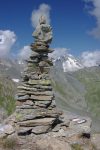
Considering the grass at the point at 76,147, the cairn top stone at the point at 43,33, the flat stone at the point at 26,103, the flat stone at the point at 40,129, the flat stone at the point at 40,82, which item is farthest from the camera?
the cairn top stone at the point at 43,33

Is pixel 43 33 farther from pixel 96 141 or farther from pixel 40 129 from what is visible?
pixel 96 141

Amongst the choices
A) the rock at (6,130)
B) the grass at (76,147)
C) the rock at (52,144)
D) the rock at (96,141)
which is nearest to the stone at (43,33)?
the rock at (6,130)

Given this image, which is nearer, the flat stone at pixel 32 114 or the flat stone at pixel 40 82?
the flat stone at pixel 32 114

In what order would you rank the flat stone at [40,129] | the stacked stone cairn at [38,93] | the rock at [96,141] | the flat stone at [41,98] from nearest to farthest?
the flat stone at [40,129], the stacked stone cairn at [38,93], the flat stone at [41,98], the rock at [96,141]

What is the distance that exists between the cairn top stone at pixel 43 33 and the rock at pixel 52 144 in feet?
34.2

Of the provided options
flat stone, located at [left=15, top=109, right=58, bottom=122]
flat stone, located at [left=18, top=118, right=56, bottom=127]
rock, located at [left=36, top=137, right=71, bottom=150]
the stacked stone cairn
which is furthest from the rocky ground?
flat stone, located at [left=15, top=109, right=58, bottom=122]

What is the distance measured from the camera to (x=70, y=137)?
34.3m

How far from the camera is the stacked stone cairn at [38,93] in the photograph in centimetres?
3406

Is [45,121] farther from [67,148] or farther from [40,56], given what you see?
[40,56]

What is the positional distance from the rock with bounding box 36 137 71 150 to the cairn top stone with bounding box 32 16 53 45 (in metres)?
10.4

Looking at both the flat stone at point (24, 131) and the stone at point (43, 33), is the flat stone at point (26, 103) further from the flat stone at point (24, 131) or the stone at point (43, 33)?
the stone at point (43, 33)

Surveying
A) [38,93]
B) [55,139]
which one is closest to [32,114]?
[38,93]

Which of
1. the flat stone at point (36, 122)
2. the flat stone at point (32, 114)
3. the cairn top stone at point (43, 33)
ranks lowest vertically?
the flat stone at point (36, 122)

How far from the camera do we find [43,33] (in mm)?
37281
